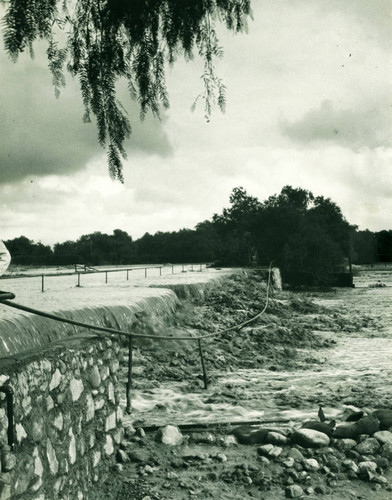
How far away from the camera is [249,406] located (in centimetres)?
742

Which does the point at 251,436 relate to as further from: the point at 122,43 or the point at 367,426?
the point at 122,43

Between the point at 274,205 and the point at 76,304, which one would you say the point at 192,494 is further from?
the point at 274,205

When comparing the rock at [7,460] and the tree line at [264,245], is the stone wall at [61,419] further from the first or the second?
the tree line at [264,245]

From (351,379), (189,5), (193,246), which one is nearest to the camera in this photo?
(189,5)

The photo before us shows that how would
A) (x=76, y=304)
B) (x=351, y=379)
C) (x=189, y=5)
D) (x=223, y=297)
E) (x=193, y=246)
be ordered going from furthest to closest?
(x=193, y=246)
(x=223, y=297)
(x=76, y=304)
(x=351, y=379)
(x=189, y=5)

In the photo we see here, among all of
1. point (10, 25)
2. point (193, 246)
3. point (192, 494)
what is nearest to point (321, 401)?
point (192, 494)

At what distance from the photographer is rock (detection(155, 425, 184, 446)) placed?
5.42 metres

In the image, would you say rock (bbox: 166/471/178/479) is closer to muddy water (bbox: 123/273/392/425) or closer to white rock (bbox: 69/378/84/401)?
white rock (bbox: 69/378/84/401)

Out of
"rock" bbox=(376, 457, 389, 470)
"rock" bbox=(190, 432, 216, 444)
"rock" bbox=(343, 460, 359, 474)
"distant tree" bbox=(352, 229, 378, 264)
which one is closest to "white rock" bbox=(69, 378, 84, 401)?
"rock" bbox=(190, 432, 216, 444)

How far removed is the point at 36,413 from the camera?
3.48 m

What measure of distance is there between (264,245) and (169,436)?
125ft

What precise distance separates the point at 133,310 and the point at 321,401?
4491 mm

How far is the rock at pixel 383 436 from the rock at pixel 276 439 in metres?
0.93

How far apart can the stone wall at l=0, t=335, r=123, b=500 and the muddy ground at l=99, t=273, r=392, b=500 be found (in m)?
0.34
